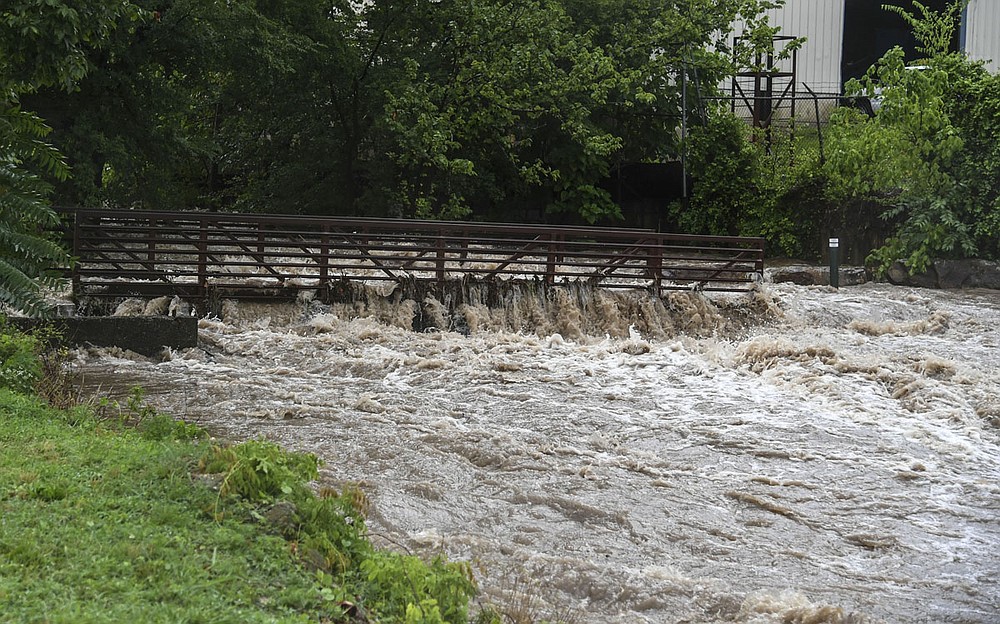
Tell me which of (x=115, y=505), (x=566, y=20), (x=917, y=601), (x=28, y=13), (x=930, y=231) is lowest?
(x=917, y=601)

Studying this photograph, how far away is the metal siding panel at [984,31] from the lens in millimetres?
26719

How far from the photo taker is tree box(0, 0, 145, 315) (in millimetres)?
7438

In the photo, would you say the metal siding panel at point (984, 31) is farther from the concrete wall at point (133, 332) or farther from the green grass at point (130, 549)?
the green grass at point (130, 549)

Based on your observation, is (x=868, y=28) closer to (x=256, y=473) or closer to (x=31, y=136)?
(x=31, y=136)

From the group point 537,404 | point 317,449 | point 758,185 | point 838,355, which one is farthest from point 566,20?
point 317,449

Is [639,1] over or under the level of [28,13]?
over

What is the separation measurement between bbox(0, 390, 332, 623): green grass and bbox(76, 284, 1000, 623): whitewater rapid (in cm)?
156

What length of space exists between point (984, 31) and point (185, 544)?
28.3 metres

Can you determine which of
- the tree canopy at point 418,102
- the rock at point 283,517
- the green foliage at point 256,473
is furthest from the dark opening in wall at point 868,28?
the rock at point 283,517

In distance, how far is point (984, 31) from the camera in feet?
87.7

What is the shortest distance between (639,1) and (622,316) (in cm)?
1215

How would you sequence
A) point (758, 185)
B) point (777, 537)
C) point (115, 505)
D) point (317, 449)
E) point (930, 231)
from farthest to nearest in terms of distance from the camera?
point (758, 185)
point (930, 231)
point (317, 449)
point (777, 537)
point (115, 505)

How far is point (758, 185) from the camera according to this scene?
2347 cm

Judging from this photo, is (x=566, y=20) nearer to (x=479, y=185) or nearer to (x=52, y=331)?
(x=479, y=185)
